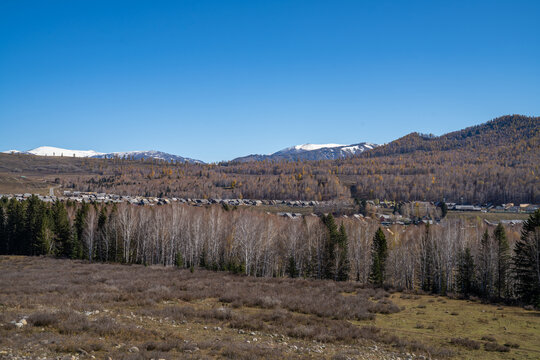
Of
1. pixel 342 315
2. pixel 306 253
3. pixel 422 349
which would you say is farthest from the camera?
pixel 306 253

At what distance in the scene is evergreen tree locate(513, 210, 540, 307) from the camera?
35125 millimetres

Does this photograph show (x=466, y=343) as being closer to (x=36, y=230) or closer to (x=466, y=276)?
(x=466, y=276)

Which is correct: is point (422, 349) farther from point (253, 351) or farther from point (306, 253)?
point (306, 253)

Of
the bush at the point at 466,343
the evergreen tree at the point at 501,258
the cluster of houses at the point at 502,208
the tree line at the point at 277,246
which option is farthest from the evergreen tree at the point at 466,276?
the cluster of houses at the point at 502,208

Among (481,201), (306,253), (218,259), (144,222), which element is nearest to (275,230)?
(306,253)

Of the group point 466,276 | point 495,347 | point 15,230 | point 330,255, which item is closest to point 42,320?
point 495,347

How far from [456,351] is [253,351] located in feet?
35.4

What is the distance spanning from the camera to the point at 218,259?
58.0m

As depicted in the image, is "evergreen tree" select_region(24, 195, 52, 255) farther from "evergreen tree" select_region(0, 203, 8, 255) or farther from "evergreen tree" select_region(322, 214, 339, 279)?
"evergreen tree" select_region(322, 214, 339, 279)

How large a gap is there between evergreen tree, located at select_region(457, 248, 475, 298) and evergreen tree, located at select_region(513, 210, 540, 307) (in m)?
5.50

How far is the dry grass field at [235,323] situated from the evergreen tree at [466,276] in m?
7.62

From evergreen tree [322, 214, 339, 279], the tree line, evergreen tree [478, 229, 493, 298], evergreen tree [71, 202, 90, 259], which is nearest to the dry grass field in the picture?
evergreen tree [478, 229, 493, 298]

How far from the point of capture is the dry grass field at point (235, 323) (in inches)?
557

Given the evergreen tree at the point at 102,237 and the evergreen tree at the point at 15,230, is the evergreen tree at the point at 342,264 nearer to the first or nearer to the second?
the evergreen tree at the point at 102,237
